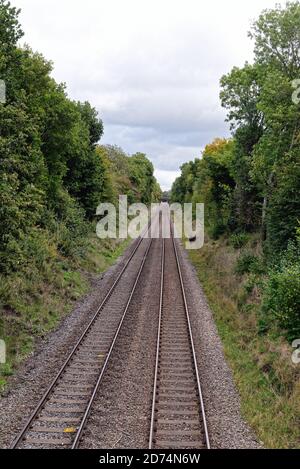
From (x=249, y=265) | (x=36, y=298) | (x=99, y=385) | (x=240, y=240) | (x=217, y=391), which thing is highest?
(x=240, y=240)

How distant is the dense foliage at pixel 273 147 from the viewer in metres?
16.8

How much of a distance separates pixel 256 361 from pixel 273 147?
13407 millimetres

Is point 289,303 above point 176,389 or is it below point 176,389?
above

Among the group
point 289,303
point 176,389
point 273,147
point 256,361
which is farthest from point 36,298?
point 273,147

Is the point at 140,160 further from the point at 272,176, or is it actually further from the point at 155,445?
the point at 155,445

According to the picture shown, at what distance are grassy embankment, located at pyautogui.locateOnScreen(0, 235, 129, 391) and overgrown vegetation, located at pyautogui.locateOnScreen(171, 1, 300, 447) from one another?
716 centimetres

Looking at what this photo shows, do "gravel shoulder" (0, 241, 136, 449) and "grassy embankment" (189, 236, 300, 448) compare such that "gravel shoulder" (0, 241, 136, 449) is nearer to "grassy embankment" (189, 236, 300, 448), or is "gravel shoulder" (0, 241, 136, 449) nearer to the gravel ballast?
the gravel ballast

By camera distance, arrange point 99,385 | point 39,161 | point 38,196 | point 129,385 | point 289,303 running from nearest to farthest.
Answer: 1. point 99,385
2. point 129,385
3. point 289,303
4. point 38,196
5. point 39,161

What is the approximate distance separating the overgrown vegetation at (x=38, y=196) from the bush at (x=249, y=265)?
8.79 metres

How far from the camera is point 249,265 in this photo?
23891mm

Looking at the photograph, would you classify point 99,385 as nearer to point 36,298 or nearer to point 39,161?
point 36,298

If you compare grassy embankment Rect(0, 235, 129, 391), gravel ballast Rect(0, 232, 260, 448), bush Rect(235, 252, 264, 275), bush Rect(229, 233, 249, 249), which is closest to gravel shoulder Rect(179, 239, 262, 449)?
gravel ballast Rect(0, 232, 260, 448)

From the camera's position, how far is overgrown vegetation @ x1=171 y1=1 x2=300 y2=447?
516 inches

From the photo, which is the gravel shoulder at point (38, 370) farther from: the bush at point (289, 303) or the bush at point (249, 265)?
the bush at point (249, 265)
